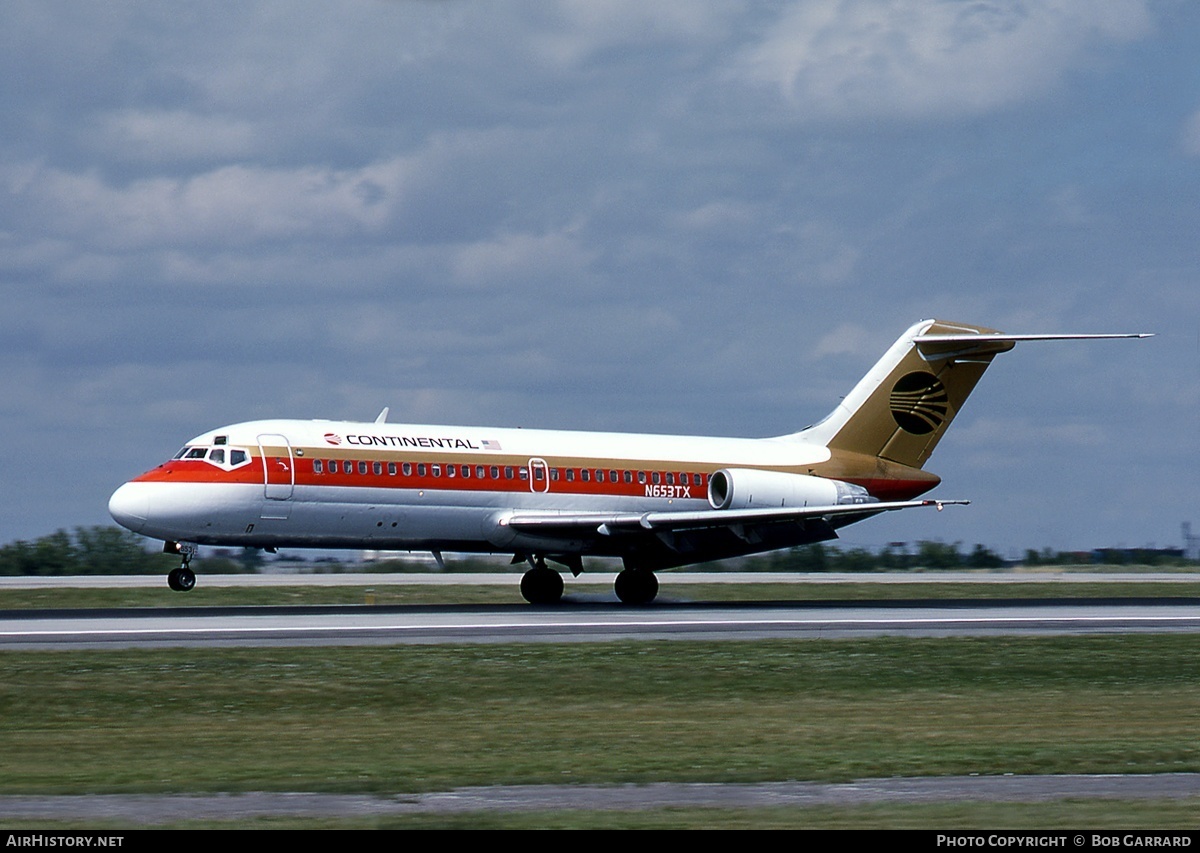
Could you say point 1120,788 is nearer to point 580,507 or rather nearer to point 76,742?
point 76,742

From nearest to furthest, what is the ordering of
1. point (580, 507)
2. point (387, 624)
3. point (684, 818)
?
point (684, 818), point (387, 624), point (580, 507)

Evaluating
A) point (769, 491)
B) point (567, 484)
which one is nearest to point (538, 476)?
point (567, 484)

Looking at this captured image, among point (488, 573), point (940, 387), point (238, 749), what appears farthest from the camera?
point (488, 573)

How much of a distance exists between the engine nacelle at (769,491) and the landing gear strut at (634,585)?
2.65 metres

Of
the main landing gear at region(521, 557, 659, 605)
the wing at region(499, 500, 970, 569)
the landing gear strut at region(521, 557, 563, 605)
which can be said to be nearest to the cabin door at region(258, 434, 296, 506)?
the wing at region(499, 500, 970, 569)

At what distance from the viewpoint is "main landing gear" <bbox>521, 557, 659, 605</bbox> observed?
41.0 m

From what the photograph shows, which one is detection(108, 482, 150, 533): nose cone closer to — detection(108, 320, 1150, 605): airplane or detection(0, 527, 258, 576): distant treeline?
detection(108, 320, 1150, 605): airplane

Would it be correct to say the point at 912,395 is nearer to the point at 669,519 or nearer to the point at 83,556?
the point at 669,519

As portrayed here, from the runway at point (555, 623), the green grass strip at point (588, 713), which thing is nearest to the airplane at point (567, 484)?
the runway at point (555, 623)

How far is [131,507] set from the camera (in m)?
35.1

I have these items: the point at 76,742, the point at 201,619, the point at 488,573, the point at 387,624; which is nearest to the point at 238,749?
the point at 76,742

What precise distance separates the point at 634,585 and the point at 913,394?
10.4m

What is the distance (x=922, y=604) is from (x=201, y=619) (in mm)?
18212
